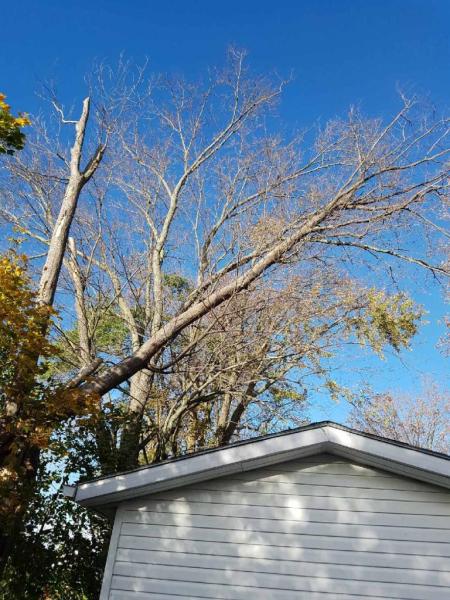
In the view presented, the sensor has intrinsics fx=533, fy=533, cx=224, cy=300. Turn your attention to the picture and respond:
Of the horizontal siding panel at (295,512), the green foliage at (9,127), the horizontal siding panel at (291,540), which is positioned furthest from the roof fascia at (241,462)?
the green foliage at (9,127)

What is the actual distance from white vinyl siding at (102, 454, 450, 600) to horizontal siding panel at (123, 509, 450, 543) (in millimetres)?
12

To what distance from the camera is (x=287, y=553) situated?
6.40 m

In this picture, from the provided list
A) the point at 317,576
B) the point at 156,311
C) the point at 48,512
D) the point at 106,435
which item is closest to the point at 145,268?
the point at 156,311

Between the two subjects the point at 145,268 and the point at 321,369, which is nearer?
the point at 321,369

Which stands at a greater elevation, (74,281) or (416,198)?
(416,198)

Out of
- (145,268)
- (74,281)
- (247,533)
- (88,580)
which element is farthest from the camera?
(145,268)

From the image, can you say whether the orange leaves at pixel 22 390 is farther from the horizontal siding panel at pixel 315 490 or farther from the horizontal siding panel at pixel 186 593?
the horizontal siding panel at pixel 315 490

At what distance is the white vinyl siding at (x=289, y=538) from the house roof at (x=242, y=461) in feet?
0.52

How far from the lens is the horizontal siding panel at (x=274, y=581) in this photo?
5945mm

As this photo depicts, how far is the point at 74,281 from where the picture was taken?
13.7 meters

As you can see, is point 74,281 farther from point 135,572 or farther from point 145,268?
point 135,572

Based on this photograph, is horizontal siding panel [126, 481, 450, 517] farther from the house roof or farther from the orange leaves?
the orange leaves

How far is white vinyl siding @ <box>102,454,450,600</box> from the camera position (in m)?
6.10

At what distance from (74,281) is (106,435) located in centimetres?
430
